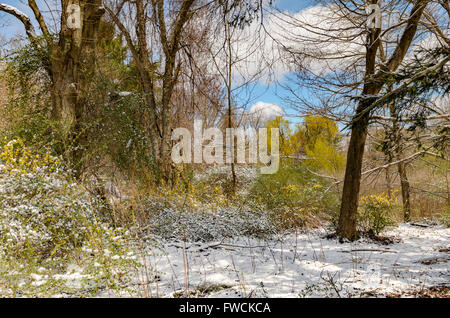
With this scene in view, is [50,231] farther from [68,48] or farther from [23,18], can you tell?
[23,18]

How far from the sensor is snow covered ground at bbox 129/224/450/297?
2.37 m

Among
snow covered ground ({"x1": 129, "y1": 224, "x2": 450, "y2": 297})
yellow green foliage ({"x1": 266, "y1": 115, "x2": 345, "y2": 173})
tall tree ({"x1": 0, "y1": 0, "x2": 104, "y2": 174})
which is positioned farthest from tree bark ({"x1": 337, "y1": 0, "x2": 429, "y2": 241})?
yellow green foliage ({"x1": 266, "y1": 115, "x2": 345, "y2": 173})

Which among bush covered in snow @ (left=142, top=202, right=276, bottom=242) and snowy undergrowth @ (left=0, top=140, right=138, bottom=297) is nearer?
snowy undergrowth @ (left=0, top=140, right=138, bottom=297)

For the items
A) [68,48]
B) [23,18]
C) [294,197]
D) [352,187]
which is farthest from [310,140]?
[23,18]

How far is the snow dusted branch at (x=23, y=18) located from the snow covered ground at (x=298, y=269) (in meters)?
4.10

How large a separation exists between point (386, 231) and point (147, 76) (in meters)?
5.39

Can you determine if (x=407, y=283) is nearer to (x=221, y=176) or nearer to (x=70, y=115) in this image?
(x=70, y=115)

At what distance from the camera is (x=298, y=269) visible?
2967 mm

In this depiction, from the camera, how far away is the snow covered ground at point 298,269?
7.77 ft

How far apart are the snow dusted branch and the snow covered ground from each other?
4102mm

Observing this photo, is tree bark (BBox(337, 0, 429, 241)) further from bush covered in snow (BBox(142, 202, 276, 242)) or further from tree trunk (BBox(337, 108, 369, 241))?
bush covered in snow (BBox(142, 202, 276, 242))

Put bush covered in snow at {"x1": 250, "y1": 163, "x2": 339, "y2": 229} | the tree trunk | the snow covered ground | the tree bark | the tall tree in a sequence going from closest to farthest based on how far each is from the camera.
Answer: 1. the snow covered ground
2. the tree bark
3. the tree trunk
4. the tall tree
5. bush covered in snow at {"x1": 250, "y1": 163, "x2": 339, "y2": 229}

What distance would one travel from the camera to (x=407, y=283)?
8.42ft
